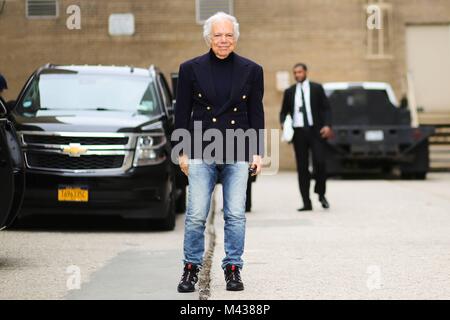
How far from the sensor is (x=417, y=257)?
10.8 metres

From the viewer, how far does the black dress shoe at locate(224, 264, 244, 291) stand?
28.6ft

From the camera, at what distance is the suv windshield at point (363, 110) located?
84.0 ft

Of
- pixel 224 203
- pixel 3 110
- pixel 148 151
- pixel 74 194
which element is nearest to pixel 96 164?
pixel 74 194

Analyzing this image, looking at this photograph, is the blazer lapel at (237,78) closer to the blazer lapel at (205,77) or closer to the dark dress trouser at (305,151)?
the blazer lapel at (205,77)

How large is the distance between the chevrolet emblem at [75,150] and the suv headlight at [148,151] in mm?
604

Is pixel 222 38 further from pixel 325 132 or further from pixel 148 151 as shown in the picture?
pixel 325 132

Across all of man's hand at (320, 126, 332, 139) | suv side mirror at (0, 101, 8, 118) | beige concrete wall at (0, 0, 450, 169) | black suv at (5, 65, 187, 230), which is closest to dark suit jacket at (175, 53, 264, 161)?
suv side mirror at (0, 101, 8, 118)

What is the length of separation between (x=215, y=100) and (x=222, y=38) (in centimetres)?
45

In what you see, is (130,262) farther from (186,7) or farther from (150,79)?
(186,7)

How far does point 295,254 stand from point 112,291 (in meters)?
2.90

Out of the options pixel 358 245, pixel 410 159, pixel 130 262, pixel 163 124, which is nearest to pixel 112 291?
pixel 130 262

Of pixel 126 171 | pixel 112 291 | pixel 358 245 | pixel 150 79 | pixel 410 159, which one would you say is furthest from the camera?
pixel 410 159

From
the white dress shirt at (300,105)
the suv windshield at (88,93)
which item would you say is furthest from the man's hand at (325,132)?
the suv windshield at (88,93)

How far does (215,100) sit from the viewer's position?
8664 millimetres
